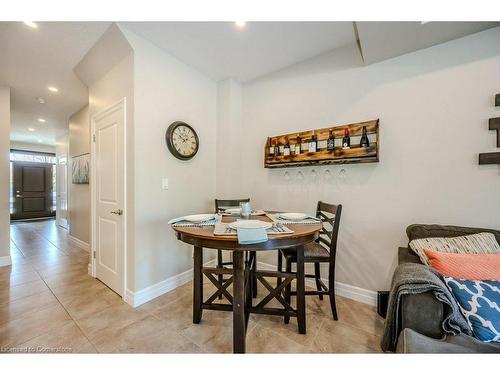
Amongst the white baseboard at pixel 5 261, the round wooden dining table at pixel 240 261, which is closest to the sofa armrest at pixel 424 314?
the round wooden dining table at pixel 240 261

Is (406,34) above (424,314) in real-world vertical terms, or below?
above

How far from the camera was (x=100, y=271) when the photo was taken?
2.44m

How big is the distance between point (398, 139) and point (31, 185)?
32.2ft

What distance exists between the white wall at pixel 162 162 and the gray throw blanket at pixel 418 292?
1984mm

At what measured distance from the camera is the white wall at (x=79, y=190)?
12.2 ft

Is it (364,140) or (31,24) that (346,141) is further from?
(31,24)

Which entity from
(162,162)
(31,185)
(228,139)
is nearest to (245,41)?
(228,139)

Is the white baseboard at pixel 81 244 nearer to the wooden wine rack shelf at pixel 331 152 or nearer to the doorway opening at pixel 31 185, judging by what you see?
the wooden wine rack shelf at pixel 331 152

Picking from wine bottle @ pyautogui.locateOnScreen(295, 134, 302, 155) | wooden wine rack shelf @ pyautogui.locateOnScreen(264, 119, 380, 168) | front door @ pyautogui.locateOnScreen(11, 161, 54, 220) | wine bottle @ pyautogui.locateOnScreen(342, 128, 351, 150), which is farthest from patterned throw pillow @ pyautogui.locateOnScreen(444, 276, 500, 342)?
front door @ pyautogui.locateOnScreen(11, 161, 54, 220)

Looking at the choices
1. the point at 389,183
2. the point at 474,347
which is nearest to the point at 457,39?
the point at 389,183

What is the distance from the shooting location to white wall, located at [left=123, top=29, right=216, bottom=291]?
2.00m

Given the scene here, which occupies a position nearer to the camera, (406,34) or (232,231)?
(232,231)

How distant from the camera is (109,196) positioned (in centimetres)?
226
